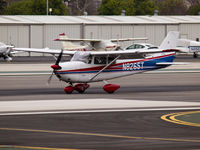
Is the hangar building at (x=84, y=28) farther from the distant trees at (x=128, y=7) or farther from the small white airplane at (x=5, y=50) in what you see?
the distant trees at (x=128, y=7)

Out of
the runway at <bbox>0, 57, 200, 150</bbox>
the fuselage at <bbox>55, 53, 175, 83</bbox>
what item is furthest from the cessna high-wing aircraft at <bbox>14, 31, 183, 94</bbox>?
the runway at <bbox>0, 57, 200, 150</bbox>

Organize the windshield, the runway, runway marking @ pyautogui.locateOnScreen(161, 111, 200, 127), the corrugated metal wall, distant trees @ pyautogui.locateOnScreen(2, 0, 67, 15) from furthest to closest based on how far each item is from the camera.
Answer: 1. distant trees @ pyautogui.locateOnScreen(2, 0, 67, 15)
2. the corrugated metal wall
3. the windshield
4. runway marking @ pyautogui.locateOnScreen(161, 111, 200, 127)
5. the runway

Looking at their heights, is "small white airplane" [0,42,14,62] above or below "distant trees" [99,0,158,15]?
below

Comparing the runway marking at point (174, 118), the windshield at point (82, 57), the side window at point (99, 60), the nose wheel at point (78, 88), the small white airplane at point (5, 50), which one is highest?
the windshield at point (82, 57)

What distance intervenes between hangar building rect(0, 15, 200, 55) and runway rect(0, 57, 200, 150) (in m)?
33.2

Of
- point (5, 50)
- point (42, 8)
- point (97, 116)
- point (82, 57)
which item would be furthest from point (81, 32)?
point (97, 116)

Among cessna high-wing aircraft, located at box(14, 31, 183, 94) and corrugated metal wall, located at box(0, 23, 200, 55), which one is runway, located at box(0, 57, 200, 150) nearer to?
cessna high-wing aircraft, located at box(14, 31, 183, 94)

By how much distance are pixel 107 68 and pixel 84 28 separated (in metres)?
39.6

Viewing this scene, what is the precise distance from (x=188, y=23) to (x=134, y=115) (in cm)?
5392

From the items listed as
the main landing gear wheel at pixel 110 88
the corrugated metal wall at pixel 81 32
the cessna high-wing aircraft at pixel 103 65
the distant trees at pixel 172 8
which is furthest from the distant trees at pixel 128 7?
the main landing gear wheel at pixel 110 88

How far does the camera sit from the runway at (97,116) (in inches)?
488

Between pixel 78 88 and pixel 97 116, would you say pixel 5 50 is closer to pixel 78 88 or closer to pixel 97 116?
pixel 78 88

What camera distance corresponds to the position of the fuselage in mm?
22991

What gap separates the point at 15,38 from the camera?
60656 mm
